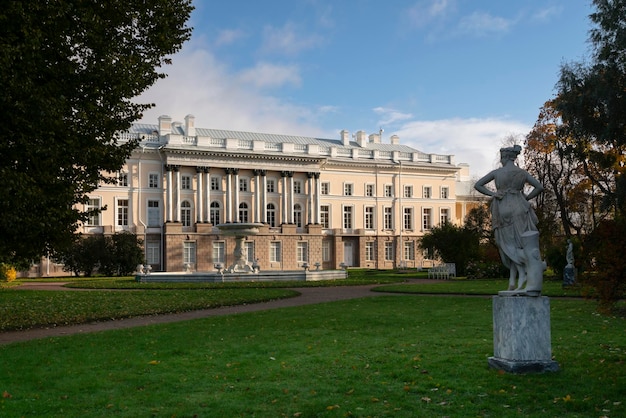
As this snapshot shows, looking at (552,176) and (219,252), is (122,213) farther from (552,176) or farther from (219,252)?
(552,176)

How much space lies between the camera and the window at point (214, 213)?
2425 inches

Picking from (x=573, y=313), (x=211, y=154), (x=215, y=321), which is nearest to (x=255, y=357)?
(x=215, y=321)

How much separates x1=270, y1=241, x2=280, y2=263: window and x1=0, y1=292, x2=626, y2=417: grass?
49.0 m

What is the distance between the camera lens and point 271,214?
211 feet

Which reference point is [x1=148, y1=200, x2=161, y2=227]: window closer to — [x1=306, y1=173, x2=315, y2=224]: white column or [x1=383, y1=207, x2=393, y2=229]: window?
[x1=306, y1=173, x2=315, y2=224]: white column

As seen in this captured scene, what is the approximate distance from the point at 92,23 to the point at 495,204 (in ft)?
A: 30.1

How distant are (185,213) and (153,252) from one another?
4764mm

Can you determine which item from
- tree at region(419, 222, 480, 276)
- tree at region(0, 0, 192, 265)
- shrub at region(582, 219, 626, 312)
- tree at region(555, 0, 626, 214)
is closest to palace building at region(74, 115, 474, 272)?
tree at region(419, 222, 480, 276)

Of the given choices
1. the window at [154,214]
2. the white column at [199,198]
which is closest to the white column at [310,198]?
the white column at [199,198]

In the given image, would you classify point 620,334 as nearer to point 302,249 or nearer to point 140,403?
point 140,403

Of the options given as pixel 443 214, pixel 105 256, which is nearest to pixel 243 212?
pixel 105 256

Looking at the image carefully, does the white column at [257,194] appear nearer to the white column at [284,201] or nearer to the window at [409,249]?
the white column at [284,201]

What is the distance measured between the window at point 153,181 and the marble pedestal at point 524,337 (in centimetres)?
5382

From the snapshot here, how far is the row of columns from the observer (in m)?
59.2
